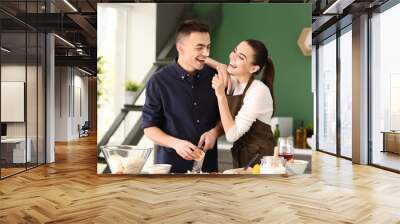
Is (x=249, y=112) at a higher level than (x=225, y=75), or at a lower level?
lower

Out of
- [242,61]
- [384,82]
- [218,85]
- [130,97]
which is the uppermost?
[242,61]

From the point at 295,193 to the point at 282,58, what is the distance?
6.45 feet

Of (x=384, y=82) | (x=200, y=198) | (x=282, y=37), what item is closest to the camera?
(x=200, y=198)

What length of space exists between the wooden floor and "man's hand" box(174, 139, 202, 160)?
33 centimetres

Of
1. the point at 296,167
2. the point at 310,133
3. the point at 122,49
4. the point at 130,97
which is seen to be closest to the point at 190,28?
the point at 122,49

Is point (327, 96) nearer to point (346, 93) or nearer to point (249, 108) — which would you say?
point (346, 93)

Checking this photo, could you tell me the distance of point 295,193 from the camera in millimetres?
4805

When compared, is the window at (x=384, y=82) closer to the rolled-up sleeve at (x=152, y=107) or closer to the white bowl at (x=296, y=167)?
the white bowl at (x=296, y=167)

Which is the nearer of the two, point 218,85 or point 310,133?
point 218,85

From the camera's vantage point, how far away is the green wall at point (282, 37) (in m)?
5.86

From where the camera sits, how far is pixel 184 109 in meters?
5.62

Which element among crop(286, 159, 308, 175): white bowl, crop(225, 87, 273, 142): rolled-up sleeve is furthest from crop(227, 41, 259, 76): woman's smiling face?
crop(286, 159, 308, 175): white bowl

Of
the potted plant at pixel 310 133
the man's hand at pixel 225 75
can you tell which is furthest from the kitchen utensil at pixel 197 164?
the potted plant at pixel 310 133

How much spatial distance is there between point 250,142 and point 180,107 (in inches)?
40.2
